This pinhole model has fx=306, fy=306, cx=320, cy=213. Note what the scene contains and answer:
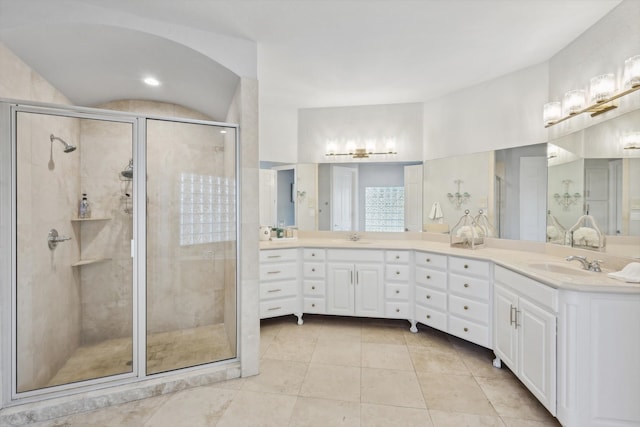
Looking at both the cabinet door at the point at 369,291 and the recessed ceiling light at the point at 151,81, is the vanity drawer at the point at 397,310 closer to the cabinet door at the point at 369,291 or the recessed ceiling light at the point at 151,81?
the cabinet door at the point at 369,291

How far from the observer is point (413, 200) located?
11.9 ft

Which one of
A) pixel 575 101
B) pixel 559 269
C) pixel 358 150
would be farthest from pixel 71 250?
Result: pixel 575 101

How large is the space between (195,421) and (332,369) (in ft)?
3.40

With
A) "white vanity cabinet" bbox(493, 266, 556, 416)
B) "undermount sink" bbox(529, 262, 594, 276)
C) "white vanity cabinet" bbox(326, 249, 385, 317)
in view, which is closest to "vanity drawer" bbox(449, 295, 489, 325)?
"white vanity cabinet" bbox(493, 266, 556, 416)

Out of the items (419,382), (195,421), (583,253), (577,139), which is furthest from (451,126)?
(195,421)

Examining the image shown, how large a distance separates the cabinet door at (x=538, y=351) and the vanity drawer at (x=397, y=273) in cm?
118

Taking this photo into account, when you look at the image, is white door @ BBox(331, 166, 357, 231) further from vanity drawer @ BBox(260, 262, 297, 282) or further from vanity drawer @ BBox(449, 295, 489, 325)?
vanity drawer @ BBox(449, 295, 489, 325)

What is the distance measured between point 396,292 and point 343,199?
49.7 inches

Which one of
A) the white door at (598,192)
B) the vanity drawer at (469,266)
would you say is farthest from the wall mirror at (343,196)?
the white door at (598,192)

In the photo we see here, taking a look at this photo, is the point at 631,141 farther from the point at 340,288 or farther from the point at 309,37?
the point at 340,288

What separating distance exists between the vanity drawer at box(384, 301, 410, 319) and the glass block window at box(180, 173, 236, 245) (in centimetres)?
179

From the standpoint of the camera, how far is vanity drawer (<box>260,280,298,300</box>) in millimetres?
3217

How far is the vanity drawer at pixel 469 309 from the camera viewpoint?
8.36ft

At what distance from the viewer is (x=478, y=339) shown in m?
2.58
